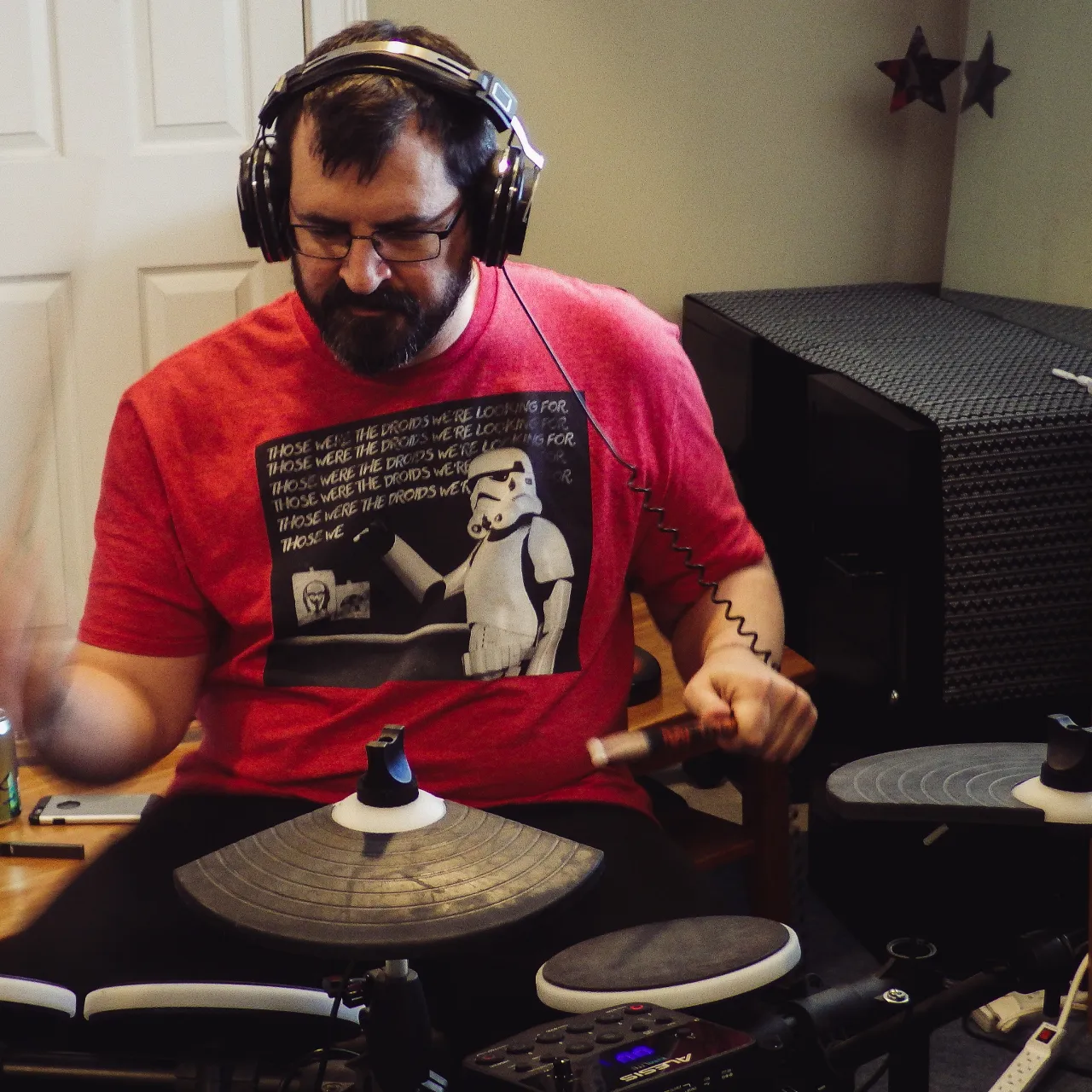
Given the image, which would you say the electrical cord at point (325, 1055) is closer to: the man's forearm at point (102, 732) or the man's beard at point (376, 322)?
the man's forearm at point (102, 732)

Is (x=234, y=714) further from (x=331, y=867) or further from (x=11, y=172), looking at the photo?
(x=11, y=172)

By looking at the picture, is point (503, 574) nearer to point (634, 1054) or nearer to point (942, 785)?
point (942, 785)

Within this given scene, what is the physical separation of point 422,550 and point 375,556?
0.04 metres

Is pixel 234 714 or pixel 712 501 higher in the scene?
pixel 712 501

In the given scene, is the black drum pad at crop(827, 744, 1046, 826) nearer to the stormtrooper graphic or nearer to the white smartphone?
the stormtrooper graphic

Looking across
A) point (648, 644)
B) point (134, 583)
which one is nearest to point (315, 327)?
point (134, 583)

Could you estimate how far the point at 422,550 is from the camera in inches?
52.2

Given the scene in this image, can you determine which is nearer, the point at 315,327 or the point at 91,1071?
the point at 91,1071

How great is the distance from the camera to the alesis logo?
2.48 ft

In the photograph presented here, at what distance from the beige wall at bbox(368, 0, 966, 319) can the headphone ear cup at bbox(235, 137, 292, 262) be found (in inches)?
41.9

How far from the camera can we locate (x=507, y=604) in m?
1.31

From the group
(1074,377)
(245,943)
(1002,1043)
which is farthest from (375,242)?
(1002,1043)

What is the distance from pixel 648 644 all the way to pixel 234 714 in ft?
2.30

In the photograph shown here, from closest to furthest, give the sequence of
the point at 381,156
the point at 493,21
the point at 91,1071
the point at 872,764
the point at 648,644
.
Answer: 1. the point at 91,1071
2. the point at 872,764
3. the point at 381,156
4. the point at 648,644
5. the point at 493,21
